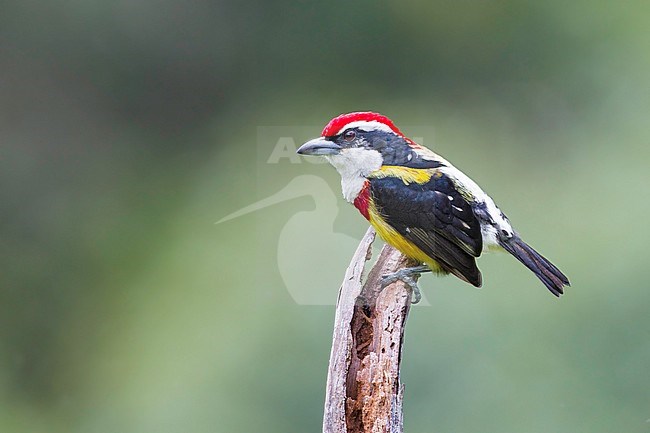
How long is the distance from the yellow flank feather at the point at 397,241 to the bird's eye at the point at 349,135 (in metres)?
0.17

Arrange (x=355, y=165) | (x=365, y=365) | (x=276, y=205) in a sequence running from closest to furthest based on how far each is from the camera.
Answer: (x=365, y=365) < (x=355, y=165) < (x=276, y=205)

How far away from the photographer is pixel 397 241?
2031 mm

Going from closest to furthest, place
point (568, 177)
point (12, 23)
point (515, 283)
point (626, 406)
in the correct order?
1. point (626, 406)
2. point (515, 283)
3. point (568, 177)
4. point (12, 23)

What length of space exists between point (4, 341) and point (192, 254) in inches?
35.8

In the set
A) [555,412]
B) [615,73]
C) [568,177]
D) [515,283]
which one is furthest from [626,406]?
[615,73]

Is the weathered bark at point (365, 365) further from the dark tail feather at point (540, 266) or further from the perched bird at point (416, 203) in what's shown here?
the dark tail feather at point (540, 266)

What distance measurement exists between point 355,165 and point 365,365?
525 millimetres

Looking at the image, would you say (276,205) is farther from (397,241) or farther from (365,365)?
(365,365)

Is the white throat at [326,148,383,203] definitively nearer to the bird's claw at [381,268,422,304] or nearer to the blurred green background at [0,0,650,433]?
the bird's claw at [381,268,422,304]

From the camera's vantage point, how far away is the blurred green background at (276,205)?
2881 millimetres

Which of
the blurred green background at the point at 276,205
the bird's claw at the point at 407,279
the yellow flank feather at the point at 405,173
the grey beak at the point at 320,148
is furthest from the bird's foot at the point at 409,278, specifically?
the blurred green background at the point at 276,205

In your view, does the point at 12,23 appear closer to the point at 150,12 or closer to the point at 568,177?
the point at 150,12

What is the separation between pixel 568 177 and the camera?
3.61 meters

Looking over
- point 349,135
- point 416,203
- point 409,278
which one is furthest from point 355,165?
point 409,278
